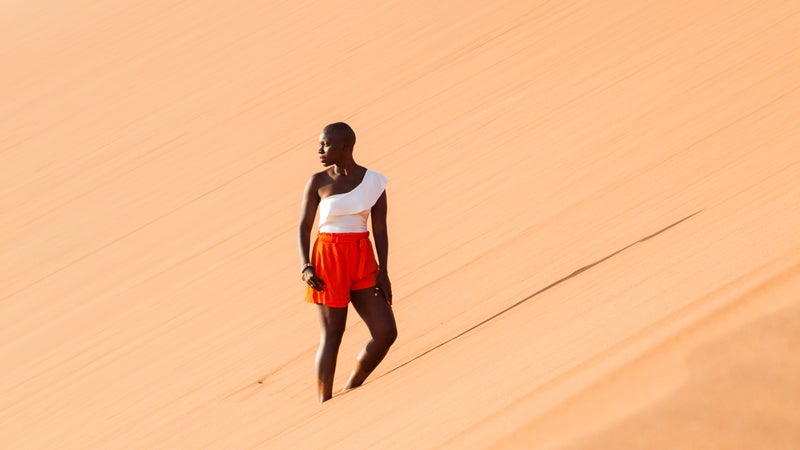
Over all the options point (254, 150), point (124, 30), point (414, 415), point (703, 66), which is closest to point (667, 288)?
point (414, 415)

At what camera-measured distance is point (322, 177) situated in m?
5.43

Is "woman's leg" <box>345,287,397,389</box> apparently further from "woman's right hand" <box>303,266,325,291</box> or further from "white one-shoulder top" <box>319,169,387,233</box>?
"white one-shoulder top" <box>319,169,387,233</box>

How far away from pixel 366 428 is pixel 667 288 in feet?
4.28

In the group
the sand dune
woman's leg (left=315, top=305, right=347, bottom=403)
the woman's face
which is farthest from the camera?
woman's leg (left=315, top=305, right=347, bottom=403)

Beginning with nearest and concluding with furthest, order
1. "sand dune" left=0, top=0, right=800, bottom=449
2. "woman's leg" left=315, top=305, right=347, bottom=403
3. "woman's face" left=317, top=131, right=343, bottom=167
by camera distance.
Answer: "sand dune" left=0, top=0, right=800, bottom=449 → "woman's face" left=317, top=131, right=343, bottom=167 → "woman's leg" left=315, top=305, right=347, bottom=403

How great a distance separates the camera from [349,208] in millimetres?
5344

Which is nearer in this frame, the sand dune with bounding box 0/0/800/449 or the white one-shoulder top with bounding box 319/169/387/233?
the sand dune with bounding box 0/0/800/449

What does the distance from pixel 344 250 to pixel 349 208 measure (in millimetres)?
186

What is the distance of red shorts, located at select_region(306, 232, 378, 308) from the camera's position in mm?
5348

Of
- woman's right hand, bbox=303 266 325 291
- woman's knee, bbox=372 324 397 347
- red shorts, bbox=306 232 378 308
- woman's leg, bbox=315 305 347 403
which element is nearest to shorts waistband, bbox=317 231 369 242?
red shorts, bbox=306 232 378 308

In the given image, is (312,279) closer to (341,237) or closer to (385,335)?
(341,237)

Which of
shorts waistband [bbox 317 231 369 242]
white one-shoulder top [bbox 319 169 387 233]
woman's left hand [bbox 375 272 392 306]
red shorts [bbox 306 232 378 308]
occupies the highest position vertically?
white one-shoulder top [bbox 319 169 387 233]

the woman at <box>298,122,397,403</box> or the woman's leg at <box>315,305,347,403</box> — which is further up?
the woman at <box>298,122,397,403</box>

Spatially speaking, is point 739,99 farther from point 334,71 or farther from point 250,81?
point 250,81
